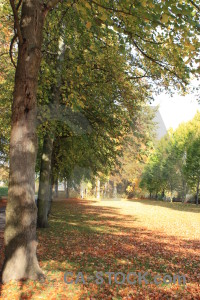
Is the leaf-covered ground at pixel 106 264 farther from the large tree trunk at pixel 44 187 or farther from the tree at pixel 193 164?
the tree at pixel 193 164

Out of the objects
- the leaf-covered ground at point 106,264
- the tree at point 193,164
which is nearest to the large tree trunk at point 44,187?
the leaf-covered ground at point 106,264

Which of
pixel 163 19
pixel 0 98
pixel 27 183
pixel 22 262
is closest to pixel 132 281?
pixel 22 262

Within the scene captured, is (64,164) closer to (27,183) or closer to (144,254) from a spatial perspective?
(144,254)

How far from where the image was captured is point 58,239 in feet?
33.6

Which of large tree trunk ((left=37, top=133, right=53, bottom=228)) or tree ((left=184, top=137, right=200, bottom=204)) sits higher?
tree ((left=184, top=137, right=200, bottom=204))

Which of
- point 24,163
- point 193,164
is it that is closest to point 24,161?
point 24,163

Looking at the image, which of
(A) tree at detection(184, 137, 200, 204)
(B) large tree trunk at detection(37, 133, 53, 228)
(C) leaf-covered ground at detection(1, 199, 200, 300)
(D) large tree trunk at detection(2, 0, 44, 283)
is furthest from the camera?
(A) tree at detection(184, 137, 200, 204)

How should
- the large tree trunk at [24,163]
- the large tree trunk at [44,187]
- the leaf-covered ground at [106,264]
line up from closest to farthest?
the leaf-covered ground at [106,264] → the large tree trunk at [24,163] → the large tree trunk at [44,187]

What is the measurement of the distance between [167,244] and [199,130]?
3672cm

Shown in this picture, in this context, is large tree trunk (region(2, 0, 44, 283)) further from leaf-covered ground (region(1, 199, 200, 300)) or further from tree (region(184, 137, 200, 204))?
tree (region(184, 137, 200, 204))

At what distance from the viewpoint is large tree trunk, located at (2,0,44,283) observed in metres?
5.24

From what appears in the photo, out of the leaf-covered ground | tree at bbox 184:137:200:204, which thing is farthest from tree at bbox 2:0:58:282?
tree at bbox 184:137:200:204

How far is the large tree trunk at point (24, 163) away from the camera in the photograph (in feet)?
17.2

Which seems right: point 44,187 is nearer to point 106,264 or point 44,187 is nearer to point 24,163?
point 106,264
